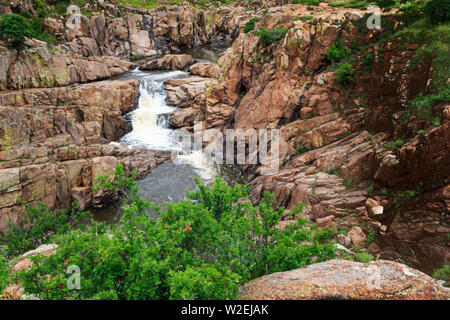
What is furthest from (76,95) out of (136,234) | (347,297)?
(347,297)

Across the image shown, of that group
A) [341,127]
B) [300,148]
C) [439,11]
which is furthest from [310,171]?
[439,11]

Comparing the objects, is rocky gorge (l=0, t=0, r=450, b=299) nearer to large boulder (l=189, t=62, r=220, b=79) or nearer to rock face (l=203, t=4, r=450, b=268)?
rock face (l=203, t=4, r=450, b=268)

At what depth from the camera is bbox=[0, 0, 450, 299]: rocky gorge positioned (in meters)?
15.0

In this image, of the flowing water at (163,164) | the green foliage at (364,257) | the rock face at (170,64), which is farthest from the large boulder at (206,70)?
the green foliage at (364,257)

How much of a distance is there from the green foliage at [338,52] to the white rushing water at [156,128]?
1700cm

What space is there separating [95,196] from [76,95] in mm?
14012

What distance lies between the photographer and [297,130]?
1073 inches

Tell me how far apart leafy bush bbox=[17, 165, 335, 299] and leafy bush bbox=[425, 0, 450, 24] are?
64.5 ft

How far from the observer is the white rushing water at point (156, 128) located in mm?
33344

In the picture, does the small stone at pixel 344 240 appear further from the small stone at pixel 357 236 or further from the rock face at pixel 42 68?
the rock face at pixel 42 68

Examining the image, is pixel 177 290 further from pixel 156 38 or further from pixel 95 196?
pixel 156 38

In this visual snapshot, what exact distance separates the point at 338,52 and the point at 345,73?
3236mm

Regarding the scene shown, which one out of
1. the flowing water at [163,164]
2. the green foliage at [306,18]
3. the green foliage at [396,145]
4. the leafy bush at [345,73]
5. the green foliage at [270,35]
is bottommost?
the flowing water at [163,164]
